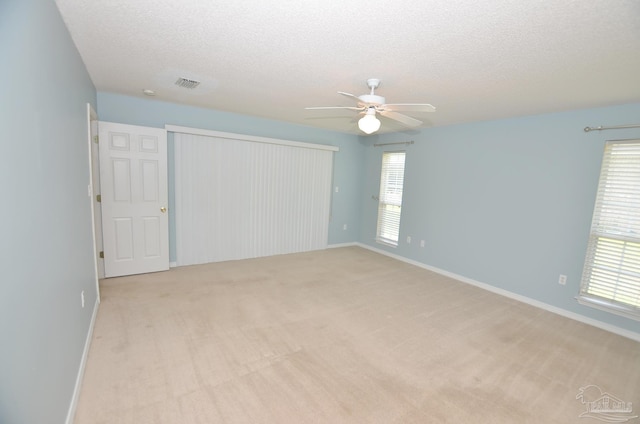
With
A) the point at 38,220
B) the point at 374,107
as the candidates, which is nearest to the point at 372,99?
the point at 374,107

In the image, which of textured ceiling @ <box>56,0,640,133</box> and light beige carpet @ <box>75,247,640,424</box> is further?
light beige carpet @ <box>75,247,640,424</box>

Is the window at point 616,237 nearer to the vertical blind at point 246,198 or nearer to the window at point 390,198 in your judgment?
the window at point 390,198

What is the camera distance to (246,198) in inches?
185

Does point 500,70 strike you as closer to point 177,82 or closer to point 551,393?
point 551,393

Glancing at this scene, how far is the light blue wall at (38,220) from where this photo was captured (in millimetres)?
1021

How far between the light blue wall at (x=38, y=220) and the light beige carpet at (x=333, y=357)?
1.62ft

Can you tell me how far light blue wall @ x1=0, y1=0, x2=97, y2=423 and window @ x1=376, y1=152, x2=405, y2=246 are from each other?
4694 millimetres

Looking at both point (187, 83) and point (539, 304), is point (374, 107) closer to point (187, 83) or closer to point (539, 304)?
point (187, 83)

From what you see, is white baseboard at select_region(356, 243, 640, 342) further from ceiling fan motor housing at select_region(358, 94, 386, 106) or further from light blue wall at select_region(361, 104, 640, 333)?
ceiling fan motor housing at select_region(358, 94, 386, 106)

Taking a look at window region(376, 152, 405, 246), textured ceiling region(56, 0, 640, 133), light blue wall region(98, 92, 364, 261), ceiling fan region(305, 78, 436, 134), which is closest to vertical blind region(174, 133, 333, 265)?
light blue wall region(98, 92, 364, 261)

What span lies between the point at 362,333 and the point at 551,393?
4.82ft

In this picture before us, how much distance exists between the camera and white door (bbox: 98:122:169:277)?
3.54 m

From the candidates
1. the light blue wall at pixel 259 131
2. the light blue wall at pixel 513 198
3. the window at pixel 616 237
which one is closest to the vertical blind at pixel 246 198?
the light blue wall at pixel 259 131

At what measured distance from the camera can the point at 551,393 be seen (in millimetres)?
2062
